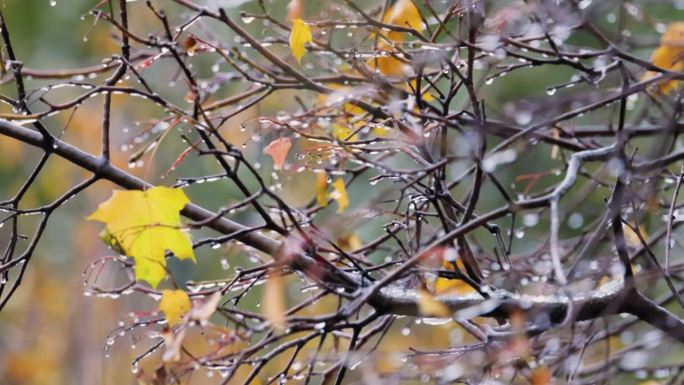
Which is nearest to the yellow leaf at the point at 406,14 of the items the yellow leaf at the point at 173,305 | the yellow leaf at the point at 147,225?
the yellow leaf at the point at 147,225

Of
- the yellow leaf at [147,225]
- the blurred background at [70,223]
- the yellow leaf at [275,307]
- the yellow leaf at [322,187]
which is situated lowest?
the yellow leaf at [275,307]

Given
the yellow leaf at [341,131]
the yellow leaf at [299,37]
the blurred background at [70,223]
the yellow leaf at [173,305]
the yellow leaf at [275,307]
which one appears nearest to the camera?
the yellow leaf at [275,307]

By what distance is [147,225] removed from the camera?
141 centimetres

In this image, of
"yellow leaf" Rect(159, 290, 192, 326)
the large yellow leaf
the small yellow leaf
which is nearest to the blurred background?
the large yellow leaf

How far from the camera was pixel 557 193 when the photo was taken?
1.22 meters

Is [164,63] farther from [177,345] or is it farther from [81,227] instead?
[177,345]

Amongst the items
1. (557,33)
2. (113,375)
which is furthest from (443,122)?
(113,375)

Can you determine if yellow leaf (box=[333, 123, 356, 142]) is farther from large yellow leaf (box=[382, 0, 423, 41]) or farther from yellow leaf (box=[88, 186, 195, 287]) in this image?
yellow leaf (box=[88, 186, 195, 287])

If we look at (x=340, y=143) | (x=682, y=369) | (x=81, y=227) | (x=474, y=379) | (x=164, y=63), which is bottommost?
(x=474, y=379)

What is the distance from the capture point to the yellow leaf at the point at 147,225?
4.68 feet

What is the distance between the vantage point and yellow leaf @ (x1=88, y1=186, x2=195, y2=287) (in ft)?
4.68

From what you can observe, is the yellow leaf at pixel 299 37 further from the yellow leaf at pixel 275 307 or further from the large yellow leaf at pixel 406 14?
the yellow leaf at pixel 275 307

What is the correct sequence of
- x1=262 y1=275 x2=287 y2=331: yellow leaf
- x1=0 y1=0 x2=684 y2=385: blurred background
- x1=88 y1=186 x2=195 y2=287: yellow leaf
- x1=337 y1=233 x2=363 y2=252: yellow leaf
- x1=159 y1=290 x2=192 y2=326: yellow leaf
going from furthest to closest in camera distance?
1. x1=0 y1=0 x2=684 y2=385: blurred background
2. x1=337 y1=233 x2=363 y2=252: yellow leaf
3. x1=88 y1=186 x2=195 y2=287: yellow leaf
4. x1=159 y1=290 x2=192 y2=326: yellow leaf
5. x1=262 y1=275 x2=287 y2=331: yellow leaf

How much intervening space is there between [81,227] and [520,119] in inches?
223
